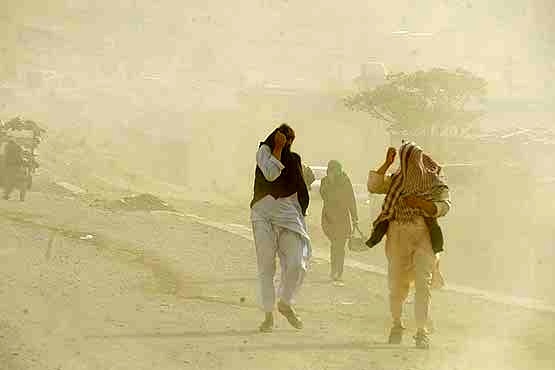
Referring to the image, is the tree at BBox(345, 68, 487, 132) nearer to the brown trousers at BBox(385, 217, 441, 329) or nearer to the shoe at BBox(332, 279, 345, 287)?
the shoe at BBox(332, 279, 345, 287)

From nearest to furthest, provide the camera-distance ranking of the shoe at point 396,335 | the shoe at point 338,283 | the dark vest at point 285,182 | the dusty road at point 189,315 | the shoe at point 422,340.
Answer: the dusty road at point 189,315 → the shoe at point 422,340 → the shoe at point 396,335 → the dark vest at point 285,182 → the shoe at point 338,283

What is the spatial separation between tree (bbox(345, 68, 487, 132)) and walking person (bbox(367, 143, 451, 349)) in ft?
112

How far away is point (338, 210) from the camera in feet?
45.0

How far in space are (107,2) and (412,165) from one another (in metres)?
143

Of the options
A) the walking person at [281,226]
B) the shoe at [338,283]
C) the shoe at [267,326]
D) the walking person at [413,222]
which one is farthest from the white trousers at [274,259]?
the shoe at [338,283]

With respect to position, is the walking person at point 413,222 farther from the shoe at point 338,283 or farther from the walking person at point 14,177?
the walking person at point 14,177

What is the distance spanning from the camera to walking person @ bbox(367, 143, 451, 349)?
8.23m

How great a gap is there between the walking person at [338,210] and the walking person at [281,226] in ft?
14.8

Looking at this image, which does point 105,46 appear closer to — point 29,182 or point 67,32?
point 67,32

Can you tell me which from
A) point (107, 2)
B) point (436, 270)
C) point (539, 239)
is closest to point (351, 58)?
point (107, 2)

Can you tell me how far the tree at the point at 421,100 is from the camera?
141 ft

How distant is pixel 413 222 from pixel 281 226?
3.46 ft

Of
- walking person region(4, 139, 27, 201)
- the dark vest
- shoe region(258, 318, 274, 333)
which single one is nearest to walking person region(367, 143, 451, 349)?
the dark vest

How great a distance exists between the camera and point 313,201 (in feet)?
106
